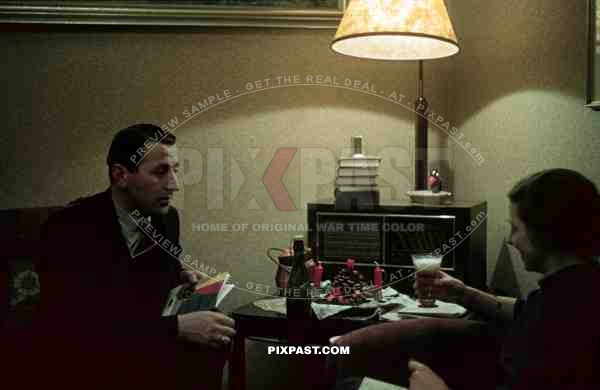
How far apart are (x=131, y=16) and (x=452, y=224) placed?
1.41 m

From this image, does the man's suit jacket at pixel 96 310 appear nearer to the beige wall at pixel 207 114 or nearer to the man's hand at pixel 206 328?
the man's hand at pixel 206 328

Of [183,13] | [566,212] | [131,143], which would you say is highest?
[183,13]

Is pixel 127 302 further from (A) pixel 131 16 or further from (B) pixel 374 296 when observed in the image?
(A) pixel 131 16

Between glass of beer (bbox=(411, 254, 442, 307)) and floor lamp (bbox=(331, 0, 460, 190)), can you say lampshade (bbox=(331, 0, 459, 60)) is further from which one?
glass of beer (bbox=(411, 254, 442, 307))

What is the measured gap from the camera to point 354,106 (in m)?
2.05

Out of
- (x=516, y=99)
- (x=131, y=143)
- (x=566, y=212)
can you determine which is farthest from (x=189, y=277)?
(x=516, y=99)

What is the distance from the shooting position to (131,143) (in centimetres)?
141

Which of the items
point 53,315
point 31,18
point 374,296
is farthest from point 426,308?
point 31,18

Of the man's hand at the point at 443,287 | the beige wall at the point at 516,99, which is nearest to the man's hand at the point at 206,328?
the man's hand at the point at 443,287

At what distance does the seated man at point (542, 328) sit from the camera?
91 cm

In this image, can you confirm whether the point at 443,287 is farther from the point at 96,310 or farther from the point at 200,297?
the point at 96,310

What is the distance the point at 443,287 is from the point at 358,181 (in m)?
0.52

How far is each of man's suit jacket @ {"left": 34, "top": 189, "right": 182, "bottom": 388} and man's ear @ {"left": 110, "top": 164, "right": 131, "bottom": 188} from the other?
0.15ft

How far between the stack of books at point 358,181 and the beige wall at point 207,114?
0.33 m
